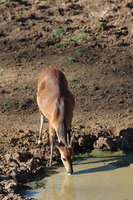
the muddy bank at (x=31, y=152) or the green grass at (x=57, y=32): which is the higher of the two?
the green grass at (x=57, y=32)

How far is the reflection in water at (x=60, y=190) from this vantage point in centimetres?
820

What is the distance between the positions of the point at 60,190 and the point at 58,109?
1649 mm

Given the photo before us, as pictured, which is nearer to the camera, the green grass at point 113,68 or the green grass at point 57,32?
the green grass at point 113,68

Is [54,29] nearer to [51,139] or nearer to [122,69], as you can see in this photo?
[122,69]

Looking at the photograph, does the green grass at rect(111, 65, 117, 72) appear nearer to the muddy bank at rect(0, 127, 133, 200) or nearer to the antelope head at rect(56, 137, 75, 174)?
the muddy bank at rect(0, 127, 133, 200)

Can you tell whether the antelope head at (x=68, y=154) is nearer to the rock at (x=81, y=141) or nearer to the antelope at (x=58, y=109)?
the antelope at (x=58, y=109)

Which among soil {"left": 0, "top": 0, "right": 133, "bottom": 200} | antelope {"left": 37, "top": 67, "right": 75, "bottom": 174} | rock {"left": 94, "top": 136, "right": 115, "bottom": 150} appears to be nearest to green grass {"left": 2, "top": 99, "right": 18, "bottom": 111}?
soil {"left": 0, "top": 0, "right": 133, "bottom": 200}

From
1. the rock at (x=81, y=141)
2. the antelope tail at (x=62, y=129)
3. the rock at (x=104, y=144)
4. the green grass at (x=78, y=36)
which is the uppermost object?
the green grass at (x=78, y=36)

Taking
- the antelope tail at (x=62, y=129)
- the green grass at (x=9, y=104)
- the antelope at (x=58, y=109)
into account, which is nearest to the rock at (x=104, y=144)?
the antelope at (x=58, y=109)

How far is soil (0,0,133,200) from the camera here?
10.0m

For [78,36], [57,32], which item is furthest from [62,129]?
[57,32]

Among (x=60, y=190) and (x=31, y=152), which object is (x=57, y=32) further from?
(x=60, y=190)

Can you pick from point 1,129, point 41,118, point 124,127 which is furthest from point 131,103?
point 1,129

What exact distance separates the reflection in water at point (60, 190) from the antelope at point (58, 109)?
0.79 ft
